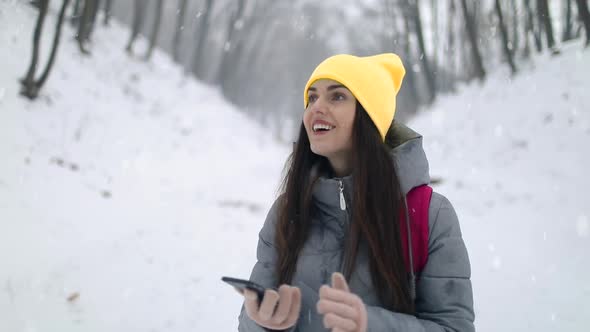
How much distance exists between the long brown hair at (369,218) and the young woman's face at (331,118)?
0.05 m

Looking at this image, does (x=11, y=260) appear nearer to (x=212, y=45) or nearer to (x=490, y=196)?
(x=490, y=196)

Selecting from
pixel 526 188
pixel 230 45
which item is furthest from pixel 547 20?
pixel 230 45

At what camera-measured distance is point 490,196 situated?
711cm

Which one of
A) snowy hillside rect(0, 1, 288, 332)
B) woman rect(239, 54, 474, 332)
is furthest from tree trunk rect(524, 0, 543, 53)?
woman rect(239, 54, 474, 332)

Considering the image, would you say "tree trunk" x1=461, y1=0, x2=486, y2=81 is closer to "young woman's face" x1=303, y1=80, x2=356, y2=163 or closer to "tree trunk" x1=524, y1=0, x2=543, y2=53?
"tree trunk" x1=524, y1=0, x2=543, y2=53

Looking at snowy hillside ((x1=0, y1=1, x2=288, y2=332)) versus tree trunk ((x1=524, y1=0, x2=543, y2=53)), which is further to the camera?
tree trunk ((x1=524, y1=0, x2=543, y2=53))

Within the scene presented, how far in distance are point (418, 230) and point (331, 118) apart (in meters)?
0.66

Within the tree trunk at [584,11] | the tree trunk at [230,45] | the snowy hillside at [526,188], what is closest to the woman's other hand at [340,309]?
the snowy hillside at [526,188]

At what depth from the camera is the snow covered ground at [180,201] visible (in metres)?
3.71

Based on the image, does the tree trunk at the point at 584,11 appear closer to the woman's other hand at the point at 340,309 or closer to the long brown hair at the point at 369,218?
the long brown hair at the point at 369,218

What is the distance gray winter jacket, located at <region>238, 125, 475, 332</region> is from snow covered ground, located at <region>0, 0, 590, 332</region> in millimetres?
2316

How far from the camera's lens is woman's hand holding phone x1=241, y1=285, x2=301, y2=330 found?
1.36 m

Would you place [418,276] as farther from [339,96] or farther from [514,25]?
[514,25]

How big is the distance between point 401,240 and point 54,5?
50.3 ft
